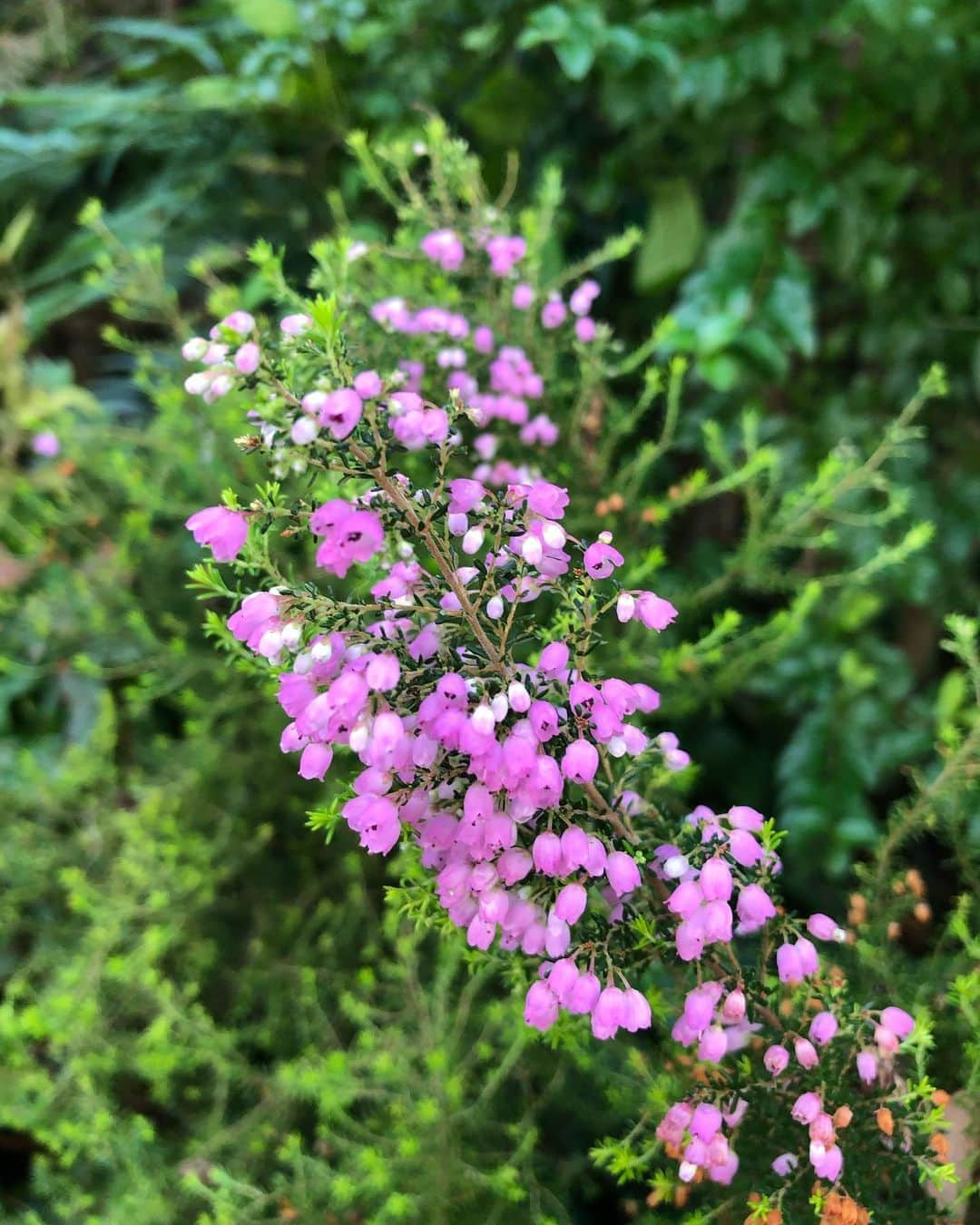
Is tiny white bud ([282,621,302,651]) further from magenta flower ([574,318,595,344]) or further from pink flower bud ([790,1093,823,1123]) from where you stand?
magenta flower ([574,318,595,344])

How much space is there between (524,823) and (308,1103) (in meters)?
0.61

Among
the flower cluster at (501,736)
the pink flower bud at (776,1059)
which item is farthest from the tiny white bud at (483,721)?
the pink flower bud at (776,1059)

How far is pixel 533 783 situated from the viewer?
1.16 ft

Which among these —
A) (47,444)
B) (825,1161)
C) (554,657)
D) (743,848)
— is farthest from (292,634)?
(47,444)

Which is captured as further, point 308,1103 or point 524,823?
point 308,1103

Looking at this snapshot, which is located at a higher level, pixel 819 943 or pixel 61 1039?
pixel 819 943

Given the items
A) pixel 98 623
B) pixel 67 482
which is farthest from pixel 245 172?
pixel 98 623

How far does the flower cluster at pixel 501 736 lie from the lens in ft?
1.13

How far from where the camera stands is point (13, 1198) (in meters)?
0.93

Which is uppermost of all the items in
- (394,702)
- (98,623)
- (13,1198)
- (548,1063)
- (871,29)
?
(871,29)

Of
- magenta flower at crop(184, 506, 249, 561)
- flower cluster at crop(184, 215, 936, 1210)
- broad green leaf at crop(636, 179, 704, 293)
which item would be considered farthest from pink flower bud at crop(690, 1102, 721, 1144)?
broad green leaf at crop(636, 179, 704, 293)

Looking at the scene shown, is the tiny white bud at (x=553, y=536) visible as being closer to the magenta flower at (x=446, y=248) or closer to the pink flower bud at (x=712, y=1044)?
the pink flower bud at (x=712, y=1044)

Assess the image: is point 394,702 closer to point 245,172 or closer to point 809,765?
point 809,765

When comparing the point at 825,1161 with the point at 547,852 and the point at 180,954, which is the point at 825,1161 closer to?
the point at 547,852
